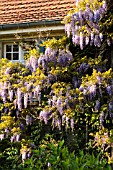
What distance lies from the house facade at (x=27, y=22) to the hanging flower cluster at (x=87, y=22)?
1.07 m

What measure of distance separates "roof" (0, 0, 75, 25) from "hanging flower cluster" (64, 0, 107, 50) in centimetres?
134

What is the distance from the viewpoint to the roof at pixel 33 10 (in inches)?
392

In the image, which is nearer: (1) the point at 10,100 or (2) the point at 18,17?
(1) the point at 10,100

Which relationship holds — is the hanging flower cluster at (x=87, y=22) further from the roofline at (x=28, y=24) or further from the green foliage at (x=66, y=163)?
the green foliage at (x=66, y=163)

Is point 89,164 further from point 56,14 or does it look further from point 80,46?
point 56,14

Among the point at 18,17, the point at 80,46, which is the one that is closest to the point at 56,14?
the point at 18,17

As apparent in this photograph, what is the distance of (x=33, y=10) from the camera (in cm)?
1051

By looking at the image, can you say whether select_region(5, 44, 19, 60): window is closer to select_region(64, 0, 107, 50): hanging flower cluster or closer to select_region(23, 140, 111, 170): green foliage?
select_region(64, 0, 107, 50): hanging flower cluster

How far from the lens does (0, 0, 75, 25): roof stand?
9969 mm

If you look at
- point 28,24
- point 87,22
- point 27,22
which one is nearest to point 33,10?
point 27,22

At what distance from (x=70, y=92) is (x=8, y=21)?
3341 millimetres

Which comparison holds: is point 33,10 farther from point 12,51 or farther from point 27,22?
point 12,51

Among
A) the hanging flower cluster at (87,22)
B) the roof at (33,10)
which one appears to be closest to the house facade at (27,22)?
the roof at (33,10)

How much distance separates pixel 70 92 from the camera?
7.94 m
